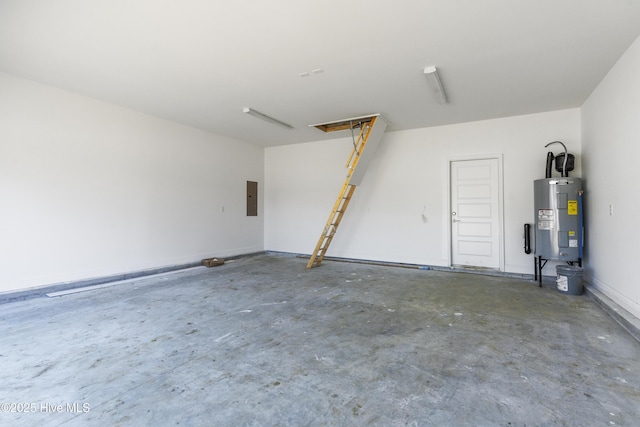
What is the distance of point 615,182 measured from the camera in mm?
3732

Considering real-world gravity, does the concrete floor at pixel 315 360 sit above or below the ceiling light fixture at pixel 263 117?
below

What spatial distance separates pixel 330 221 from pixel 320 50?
3.70m

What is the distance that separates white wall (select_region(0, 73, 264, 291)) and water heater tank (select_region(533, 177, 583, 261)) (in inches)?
254

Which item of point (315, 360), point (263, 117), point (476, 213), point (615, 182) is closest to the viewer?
point (315, 360)

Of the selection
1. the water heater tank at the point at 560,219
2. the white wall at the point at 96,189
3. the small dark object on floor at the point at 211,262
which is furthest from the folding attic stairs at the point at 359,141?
the water heater tank at the point at 560,219

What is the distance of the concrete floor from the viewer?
188cm

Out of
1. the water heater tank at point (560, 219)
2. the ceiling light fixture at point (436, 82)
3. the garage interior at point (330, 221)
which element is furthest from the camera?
the water heater tank at point (560, 219)

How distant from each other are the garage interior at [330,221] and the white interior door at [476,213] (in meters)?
0.04

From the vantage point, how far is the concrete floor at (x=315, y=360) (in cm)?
188

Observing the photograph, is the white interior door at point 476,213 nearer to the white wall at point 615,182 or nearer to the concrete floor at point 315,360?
the white wall at point 615,182

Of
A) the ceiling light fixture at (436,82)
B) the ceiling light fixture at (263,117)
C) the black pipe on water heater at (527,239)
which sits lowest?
the black pipe on water heater at (527,239)

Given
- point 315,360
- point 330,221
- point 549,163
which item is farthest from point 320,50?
point 549,163

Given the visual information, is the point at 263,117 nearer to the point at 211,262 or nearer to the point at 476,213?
the point at 211,262

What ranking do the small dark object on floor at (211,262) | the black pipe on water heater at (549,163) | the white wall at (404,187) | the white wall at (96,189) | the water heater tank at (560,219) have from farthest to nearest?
1. the small dark object on floor at (211,262)
2. the white wall at (404,187)
3. the black pipe on water heater at (549,163)
4. the water heater tank at (560,219)
5. the white wall at (96,189)
